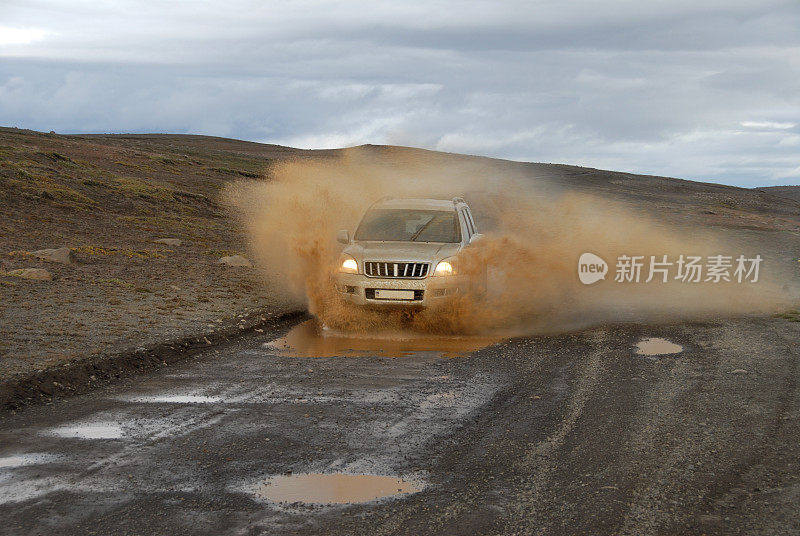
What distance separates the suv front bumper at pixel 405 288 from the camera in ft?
38.7

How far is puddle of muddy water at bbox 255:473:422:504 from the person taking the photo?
527cm

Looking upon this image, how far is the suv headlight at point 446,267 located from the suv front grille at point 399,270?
0.60 feet

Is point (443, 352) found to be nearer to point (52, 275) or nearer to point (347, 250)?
point (347, 250)

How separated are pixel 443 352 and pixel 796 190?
304 ft

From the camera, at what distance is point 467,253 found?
40.9ft

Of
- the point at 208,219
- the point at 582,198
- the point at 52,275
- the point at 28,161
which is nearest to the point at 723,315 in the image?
the point at 52,275

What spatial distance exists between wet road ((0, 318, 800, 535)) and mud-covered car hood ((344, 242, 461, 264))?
6.90 ft

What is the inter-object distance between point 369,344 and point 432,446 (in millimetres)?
4975

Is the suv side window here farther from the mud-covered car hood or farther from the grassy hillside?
the grassy hillside

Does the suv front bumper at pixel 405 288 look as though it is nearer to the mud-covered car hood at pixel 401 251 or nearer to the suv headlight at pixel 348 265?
the suv headlight at pixel 348 265

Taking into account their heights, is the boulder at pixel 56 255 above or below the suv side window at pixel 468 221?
below

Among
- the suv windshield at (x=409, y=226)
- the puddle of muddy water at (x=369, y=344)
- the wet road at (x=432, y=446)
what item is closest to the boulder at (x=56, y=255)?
the suv windshield at (x=409, y=226)

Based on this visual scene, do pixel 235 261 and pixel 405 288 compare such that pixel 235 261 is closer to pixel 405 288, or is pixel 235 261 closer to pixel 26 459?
pixel 405 288

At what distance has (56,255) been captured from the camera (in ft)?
63.8
